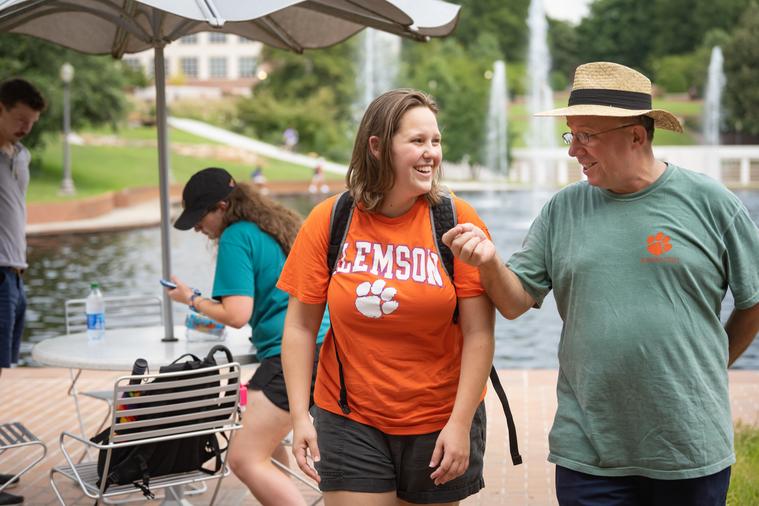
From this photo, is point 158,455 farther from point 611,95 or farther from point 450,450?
point 611,95

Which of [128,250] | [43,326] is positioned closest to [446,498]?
[43,326]

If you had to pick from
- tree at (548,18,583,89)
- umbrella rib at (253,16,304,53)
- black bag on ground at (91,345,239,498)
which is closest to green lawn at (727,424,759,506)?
black bag on ground at (91,345,239,498)

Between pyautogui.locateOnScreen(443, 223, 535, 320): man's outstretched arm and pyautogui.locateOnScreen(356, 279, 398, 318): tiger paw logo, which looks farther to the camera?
pyautogui.locateOnScreen(356, 279, 398, 318): tiger paw logo

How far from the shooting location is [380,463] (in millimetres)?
3057

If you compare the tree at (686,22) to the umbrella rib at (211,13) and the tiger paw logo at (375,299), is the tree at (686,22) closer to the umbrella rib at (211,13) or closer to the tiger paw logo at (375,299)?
the umbrella rib at (211,13)

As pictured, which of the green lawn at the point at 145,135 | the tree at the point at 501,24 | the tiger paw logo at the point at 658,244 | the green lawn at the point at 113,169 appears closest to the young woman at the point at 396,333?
the tiger paw logo at the point at 658,244

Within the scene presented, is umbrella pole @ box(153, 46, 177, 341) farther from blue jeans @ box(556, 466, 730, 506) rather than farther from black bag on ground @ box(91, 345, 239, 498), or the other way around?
blue jeans @ box(556, 466, 730, 506)

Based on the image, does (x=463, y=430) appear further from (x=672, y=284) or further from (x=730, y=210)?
(x=730, y=210)

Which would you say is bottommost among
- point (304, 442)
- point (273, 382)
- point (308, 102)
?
point (273, 382)

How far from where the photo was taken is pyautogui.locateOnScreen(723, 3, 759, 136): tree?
214 feet

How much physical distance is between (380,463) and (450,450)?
0.21 meters

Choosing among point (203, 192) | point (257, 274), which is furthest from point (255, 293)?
point (203, 192)

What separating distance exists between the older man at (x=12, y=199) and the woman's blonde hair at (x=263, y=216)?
169cm

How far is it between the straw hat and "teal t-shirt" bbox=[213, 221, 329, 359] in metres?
1.70
